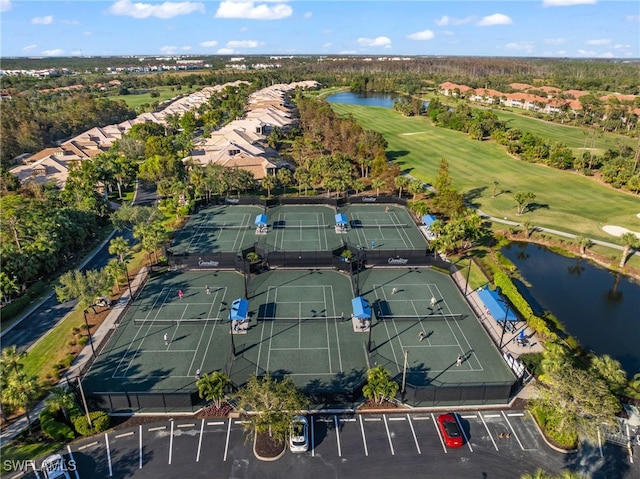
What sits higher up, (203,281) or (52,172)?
(52,172)

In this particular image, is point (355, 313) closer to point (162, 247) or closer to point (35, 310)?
point (162, 247)

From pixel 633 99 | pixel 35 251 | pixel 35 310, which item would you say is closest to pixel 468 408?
pixel 35 310

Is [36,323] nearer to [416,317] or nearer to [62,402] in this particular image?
[62,402]

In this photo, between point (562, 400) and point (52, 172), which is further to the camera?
point (52, 172)

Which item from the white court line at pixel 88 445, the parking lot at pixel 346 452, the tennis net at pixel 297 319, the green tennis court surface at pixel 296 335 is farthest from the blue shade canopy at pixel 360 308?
the white court line at pixel 88 445

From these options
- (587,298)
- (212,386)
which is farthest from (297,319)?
(587,298)

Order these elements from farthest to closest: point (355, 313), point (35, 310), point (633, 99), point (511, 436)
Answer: point (633, 99) → point (35, 310) → point (355, 313) → point (511, 436)

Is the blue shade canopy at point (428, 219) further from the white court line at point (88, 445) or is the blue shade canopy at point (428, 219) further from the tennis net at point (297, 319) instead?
the white court line at point (88, 445)

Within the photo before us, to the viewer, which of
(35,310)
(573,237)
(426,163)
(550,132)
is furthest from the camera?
(550,132)

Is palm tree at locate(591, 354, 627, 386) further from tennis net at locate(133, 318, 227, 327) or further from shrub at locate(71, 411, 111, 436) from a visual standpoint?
shrub at locate(71, 411, 111, 436)
